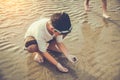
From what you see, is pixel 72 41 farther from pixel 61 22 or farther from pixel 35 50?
pixel 61 22

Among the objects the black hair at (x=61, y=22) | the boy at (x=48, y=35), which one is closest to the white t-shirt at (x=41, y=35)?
the boy at (x=48, y=35)

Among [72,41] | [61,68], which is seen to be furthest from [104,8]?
[61,68]

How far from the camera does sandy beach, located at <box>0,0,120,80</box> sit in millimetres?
2201

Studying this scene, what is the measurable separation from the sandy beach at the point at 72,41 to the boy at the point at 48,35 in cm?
11


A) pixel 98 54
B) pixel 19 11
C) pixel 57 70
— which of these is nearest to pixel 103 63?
pixel 98 54

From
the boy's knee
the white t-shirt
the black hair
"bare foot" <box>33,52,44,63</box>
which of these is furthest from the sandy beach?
the black hair

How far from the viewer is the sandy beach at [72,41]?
220 cm

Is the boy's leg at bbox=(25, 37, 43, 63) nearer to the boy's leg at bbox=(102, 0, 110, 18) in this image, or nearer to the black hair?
the black hair

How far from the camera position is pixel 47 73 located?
2.19 meters

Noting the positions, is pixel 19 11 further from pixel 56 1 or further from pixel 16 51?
pixel 16 51

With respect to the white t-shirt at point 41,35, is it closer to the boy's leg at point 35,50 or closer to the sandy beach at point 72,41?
the boy's leg at point 35,50

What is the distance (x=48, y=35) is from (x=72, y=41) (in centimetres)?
56

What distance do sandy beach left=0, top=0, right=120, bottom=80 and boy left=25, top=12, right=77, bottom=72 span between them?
11cm

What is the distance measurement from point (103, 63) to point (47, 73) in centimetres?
55
